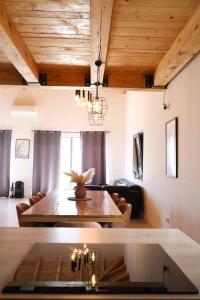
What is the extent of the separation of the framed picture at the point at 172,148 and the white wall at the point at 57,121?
4876mm

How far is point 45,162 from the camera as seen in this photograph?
934 centimetres

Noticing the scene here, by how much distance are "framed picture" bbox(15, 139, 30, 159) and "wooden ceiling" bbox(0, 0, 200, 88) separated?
524 cm

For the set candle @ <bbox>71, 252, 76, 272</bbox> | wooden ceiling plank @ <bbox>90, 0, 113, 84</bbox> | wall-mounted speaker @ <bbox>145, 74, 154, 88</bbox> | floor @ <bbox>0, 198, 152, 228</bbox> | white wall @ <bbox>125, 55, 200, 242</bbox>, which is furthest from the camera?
floor @ <bbox>0, 198, 152, 228</bbox>

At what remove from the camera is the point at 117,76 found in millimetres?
4523

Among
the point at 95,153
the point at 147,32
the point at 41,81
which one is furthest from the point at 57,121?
the point at 147,32

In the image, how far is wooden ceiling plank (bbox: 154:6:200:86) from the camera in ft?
9.15

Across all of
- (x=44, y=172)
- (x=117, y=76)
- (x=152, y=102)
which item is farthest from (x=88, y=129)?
(x=117, y=76)

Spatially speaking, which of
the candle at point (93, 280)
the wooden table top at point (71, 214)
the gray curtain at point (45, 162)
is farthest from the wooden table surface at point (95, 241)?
the gray curtain at point (45, 162)

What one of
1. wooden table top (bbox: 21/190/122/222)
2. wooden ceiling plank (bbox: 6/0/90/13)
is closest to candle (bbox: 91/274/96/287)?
wooden table top (bbox: 21/190/122/222)

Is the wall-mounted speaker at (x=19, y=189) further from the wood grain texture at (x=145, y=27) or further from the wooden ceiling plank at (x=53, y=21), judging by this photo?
the wooden ceiling plank at (x=53, y=21)

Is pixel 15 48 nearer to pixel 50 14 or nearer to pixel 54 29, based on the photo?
pixel 54 29

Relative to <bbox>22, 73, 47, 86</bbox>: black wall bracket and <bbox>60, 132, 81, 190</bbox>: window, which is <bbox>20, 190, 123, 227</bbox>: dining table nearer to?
<bbox>22, 73, 47, 86</bbox>: black wall bracket

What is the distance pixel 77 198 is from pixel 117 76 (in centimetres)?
197

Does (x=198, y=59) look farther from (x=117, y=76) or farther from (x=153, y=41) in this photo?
(x=117, y=76)
